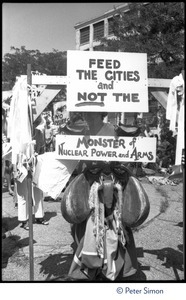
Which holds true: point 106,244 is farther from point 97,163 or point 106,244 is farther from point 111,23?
point 111,23

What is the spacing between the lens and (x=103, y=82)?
115 inches

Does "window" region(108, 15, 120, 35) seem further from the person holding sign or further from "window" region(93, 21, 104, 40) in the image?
the person holding sign

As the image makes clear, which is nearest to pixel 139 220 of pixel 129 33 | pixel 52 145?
pixel 52 145

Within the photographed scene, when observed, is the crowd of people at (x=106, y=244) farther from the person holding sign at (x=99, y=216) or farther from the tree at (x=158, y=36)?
the tree at (x=158, y=36)

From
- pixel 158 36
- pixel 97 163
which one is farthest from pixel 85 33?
pixel 97 163

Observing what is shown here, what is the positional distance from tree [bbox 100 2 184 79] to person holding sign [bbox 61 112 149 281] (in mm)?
6861

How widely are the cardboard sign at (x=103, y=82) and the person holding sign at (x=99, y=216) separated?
0.24 metres

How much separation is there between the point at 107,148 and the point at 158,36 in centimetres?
817

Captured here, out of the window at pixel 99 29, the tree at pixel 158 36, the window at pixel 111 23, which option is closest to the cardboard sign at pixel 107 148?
the tree at pixel 158 36

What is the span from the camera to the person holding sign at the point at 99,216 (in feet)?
10.0

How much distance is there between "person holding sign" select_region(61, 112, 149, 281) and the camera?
120 inches

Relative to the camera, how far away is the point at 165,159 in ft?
33.7

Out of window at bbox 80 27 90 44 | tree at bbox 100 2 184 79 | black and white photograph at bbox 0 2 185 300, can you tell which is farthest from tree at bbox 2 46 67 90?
black and white photograph at bbox 0 2 185 300
